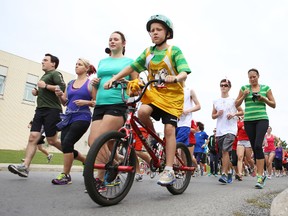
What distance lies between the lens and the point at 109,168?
10.7 feet

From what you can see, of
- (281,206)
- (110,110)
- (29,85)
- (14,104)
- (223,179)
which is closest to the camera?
(281,206)

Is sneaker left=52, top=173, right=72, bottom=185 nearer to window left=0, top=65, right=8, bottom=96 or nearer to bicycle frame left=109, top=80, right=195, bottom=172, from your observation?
bicycle frame left=109, top=80, right=195, bottom=172

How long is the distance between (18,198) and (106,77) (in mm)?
1941

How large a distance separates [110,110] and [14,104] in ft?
104

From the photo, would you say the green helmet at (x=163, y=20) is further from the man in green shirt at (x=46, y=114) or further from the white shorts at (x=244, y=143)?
the white shorts at (x=244, y=143)

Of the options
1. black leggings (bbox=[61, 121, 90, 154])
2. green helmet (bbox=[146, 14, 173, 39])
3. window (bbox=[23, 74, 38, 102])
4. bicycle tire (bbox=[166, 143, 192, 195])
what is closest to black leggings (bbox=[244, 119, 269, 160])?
bicycle tire (bbox=[166, 143, 192, 195])

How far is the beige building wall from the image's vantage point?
32.7m

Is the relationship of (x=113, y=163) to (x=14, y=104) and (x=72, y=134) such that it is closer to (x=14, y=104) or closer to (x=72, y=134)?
(x=72, y=134)

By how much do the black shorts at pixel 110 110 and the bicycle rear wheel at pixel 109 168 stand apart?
2.87ft

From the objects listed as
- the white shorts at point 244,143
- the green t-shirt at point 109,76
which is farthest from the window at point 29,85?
the green t-shirt at point 109,76

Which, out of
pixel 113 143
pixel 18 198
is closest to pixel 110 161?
pixel 113 143

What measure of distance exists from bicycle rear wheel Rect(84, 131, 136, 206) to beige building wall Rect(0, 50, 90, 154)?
104 ft

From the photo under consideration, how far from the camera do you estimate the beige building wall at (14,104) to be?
32719mm

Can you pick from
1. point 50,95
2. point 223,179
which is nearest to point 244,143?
point 223,179
